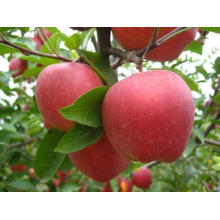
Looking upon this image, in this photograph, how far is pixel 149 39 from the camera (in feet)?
2.73

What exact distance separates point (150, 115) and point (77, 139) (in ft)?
0.64

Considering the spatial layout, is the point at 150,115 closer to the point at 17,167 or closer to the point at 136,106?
the point at 136,106

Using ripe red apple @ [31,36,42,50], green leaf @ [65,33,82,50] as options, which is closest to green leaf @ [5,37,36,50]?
green leaf @ [65,33,82,50]

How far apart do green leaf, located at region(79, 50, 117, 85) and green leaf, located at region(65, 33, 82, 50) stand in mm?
22

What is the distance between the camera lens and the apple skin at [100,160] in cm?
82

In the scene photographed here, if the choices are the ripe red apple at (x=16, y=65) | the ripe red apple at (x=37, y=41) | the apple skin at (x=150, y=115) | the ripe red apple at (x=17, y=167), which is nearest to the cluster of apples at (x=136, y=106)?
the apple skin at (x=150, y=115)

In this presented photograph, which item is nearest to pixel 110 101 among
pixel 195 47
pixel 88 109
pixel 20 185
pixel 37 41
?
pixel 88 109

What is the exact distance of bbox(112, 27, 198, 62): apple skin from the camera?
2.67 feet

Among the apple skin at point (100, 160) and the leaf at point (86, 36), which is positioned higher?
the leaf at point (86, 36)

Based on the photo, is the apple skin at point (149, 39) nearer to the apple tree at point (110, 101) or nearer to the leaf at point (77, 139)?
the apple tree at point (110, 101)

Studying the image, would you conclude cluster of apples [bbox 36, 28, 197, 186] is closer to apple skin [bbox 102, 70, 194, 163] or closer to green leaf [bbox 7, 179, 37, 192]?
apple skin [bbox 102, 70, 194, 163]

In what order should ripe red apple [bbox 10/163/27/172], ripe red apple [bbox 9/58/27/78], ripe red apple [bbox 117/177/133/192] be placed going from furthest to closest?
1. ripe red apple [bbox 117/177/133/192]
2. ripe red apple [bbox 10/163/27/172]
3. ripe red apple [bbox 9/58/27/78]

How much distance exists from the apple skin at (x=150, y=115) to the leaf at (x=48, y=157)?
25cm
